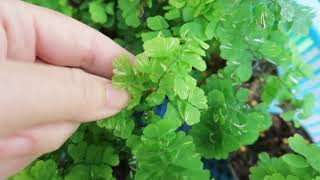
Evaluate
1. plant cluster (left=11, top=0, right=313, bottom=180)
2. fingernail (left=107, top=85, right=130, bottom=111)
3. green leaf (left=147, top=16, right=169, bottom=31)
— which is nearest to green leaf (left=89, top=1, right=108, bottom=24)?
→ plant cluster (left=11, top=0, right=313, bottom=180)

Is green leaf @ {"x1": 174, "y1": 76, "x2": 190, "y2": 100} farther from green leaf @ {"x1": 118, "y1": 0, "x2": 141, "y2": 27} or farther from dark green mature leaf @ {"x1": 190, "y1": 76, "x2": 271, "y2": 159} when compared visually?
green leaf @ {"x1": 118, "y1": 0, "x2": 141, "y2": 27}

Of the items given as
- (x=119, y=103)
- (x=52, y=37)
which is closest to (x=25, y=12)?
(x=52, y=37)

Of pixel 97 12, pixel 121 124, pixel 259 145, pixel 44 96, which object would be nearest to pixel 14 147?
pixel 44 96

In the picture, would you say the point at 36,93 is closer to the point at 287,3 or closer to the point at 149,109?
the point at 149,109

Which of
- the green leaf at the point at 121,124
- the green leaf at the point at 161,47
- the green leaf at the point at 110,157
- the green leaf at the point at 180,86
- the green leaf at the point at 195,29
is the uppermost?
the green leaf at the point at 195,29

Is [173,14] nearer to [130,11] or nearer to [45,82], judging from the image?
[130,11]

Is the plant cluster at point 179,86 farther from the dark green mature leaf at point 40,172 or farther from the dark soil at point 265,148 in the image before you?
the dark soil at point 265,148

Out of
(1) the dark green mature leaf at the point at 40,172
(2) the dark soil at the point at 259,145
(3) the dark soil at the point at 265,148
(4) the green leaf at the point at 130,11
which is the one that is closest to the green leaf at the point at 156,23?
(4) the green leaf at the point at 130,11
